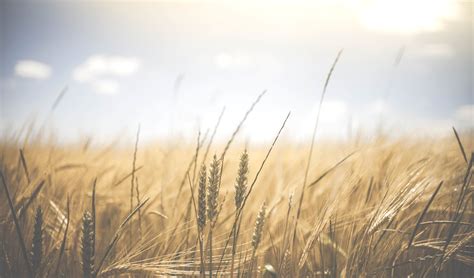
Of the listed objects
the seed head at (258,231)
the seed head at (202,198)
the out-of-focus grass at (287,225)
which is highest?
the seed head at (202,198)

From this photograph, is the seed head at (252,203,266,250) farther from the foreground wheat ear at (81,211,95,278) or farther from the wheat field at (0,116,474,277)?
the foreground wheat ear at (81,211,95,278)

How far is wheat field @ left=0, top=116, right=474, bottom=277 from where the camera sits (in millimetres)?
598

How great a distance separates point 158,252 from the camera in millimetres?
771

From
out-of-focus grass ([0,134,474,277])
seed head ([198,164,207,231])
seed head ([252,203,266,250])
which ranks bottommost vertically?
out-of-focus grass ([0,134,474,277])

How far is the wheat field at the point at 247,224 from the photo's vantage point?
598mm

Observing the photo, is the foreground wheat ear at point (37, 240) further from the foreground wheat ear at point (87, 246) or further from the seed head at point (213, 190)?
the seed head at point (213, 190)

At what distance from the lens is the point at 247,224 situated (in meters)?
1.07

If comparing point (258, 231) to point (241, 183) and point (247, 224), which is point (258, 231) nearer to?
point (241, 183)

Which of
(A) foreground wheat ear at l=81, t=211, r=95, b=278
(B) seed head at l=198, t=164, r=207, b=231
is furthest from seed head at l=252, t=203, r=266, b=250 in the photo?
(A) foreground wheat ear at l=81, t=211, r=95, b=278

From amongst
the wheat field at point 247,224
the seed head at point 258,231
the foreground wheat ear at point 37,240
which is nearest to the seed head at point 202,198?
the wheat field at point 247,224

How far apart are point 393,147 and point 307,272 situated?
83cm

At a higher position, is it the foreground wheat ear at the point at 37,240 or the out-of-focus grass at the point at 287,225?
the foreground wheat ear at the point at 37,240

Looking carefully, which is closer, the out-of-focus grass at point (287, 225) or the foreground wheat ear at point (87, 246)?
the foreground wheat ear at point (87, 246)

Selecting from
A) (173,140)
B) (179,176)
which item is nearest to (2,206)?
(179,176)
